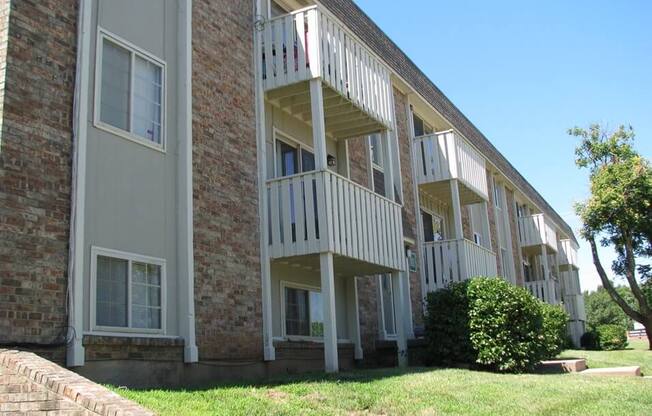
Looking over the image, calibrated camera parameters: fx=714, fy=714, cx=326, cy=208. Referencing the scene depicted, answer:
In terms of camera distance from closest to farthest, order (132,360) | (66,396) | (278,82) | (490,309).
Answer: (66,396), (132,360), (278,82), (490,309)

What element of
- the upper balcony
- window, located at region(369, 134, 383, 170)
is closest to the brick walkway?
window, located at region(369, 134, 383, 170)

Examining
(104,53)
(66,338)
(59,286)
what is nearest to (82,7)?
(104,53)

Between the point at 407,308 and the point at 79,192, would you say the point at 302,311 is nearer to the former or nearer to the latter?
the point at 407,308

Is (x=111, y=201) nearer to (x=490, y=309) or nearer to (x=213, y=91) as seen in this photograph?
(x=213, y=91)

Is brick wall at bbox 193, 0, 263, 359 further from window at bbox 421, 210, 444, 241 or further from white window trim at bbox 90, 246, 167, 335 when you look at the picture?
window at bbox 421, 210, 444, 241

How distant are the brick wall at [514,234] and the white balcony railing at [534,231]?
50cm

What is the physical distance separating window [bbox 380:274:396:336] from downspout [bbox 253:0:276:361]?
5511 mm

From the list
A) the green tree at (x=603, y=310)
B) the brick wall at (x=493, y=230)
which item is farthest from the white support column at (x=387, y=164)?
the green tree at (x=603, y=310)

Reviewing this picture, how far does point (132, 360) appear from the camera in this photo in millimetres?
8898

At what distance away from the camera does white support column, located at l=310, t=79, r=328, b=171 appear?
1211 cm

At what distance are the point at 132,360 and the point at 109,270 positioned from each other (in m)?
1.17

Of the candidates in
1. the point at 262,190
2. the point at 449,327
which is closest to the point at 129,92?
the point at 262,190

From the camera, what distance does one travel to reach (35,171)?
8.06m

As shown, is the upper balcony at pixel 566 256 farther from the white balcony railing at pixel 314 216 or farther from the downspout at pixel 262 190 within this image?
the downspout at pixel 262 190
